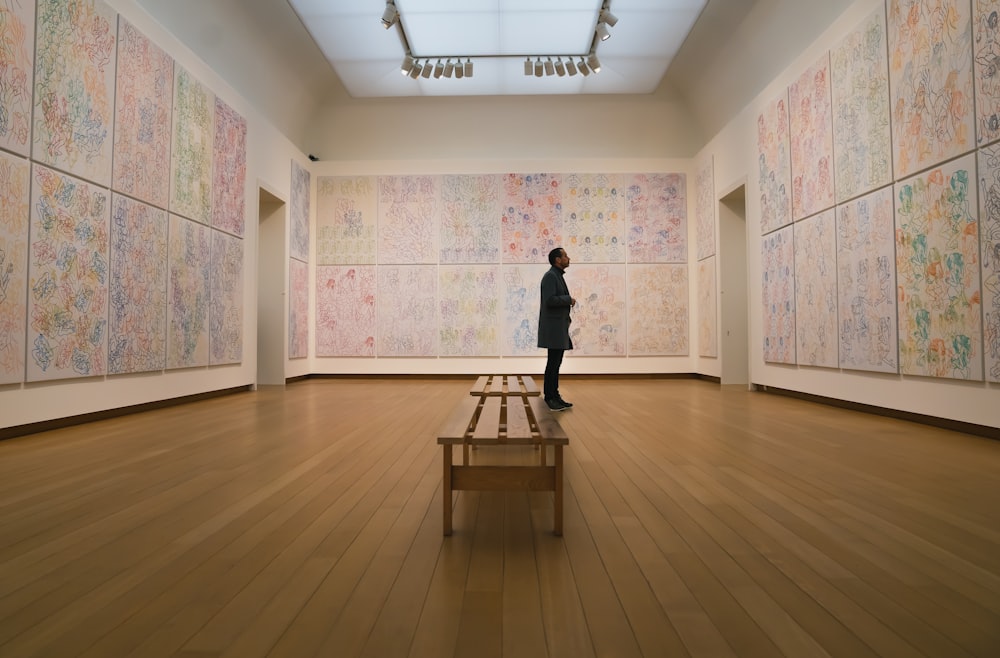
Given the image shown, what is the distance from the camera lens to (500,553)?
2.25 metres

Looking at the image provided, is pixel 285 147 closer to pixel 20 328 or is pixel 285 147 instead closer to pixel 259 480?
pixel 20 328

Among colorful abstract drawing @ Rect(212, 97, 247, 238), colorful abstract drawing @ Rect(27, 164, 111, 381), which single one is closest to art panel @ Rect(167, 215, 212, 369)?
colorful abstract drawing @ Rect(212, 97, 247, 238)

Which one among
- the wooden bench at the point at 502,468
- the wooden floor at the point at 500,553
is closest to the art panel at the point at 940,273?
the wooden floor at the point at 500,553

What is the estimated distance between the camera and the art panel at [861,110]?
611 cm

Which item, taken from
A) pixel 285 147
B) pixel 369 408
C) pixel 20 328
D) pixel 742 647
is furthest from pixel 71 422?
pixel 285 147

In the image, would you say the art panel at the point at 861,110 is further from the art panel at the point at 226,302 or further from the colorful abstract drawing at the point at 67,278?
the art panel at the point at 226,302

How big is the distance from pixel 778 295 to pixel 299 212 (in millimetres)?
8636

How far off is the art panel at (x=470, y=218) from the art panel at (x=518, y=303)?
2.15 ft

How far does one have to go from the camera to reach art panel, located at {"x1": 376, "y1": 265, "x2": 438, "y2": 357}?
482 inches

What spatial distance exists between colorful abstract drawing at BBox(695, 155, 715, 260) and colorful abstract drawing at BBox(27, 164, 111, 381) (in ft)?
30.8

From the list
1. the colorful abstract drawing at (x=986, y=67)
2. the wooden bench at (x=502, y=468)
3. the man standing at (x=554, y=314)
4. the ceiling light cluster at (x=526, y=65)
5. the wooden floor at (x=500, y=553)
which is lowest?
the wooden floor at (x=500, y=553)

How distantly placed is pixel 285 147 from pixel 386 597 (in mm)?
10731

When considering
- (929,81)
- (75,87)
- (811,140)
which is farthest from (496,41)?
(929,81)

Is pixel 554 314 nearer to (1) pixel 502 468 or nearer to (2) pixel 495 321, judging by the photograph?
(1) pixel 502 468
